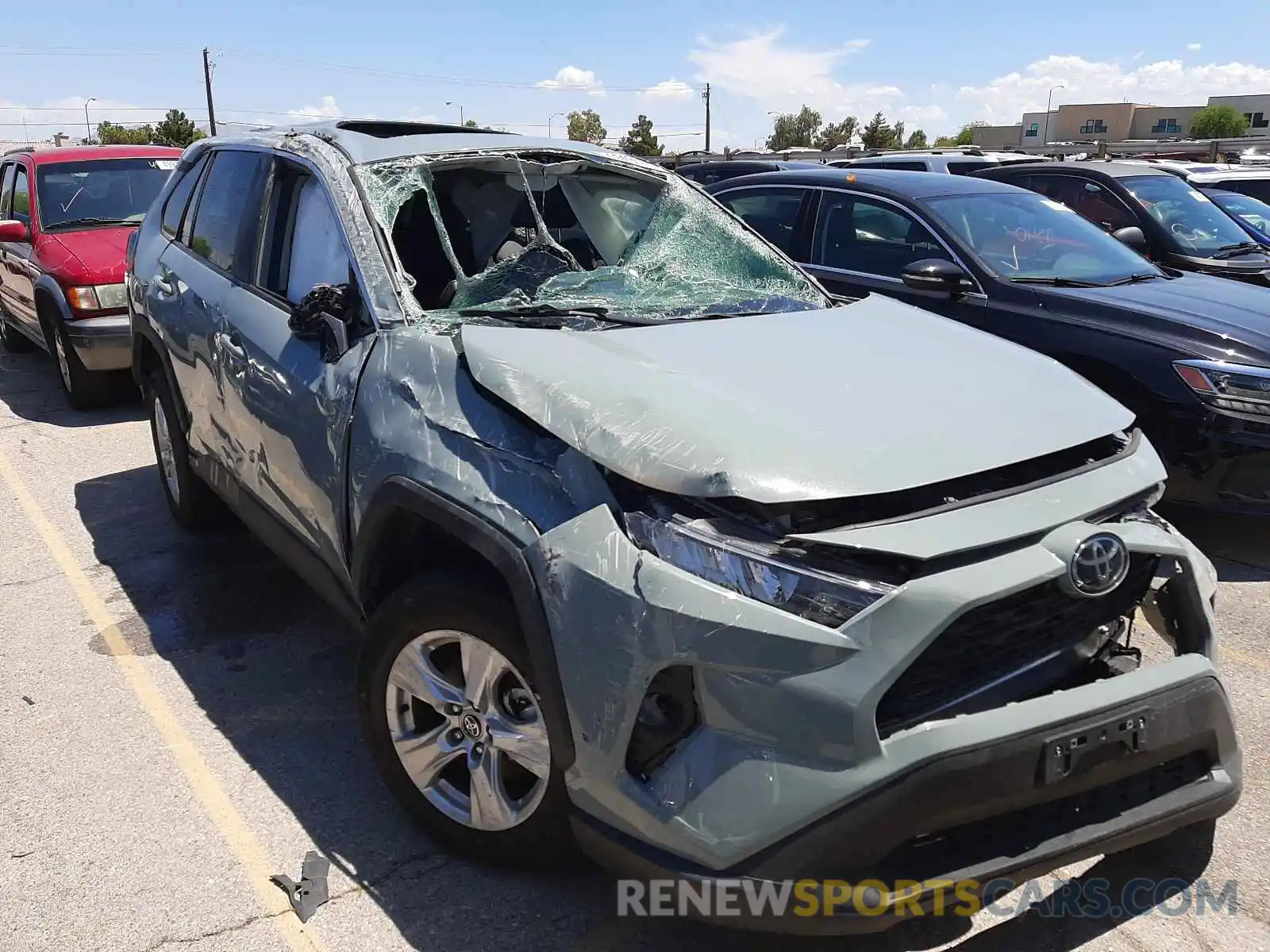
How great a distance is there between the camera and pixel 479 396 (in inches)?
100

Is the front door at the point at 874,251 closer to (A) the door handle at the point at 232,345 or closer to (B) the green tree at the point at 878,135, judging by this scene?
(A) the door handle at the point at 232,345

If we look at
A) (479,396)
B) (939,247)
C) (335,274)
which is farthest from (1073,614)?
(939,247)

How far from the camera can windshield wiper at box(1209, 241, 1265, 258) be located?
766 centimetres

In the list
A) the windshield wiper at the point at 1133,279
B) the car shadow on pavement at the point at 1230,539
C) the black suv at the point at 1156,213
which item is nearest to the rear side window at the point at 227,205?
the windshield wiper at the point at 1133,279

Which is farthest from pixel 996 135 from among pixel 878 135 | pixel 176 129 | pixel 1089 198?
pixel 1089 198

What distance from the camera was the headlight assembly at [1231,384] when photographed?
456cm

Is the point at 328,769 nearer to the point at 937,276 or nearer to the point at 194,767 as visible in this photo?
the point at 194,767

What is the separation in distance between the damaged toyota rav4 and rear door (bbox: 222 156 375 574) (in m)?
0.02

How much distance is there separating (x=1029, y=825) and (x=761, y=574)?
2.53 ft

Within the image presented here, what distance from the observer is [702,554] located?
2.06 m

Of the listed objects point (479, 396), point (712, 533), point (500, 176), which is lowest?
point (712, 533)

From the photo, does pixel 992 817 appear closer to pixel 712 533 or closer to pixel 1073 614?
pixel 1073 614

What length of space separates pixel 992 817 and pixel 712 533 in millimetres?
799

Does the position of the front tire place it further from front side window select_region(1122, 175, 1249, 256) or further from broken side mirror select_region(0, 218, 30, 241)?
front side window select_region(1122, 175, 1249, 256)
